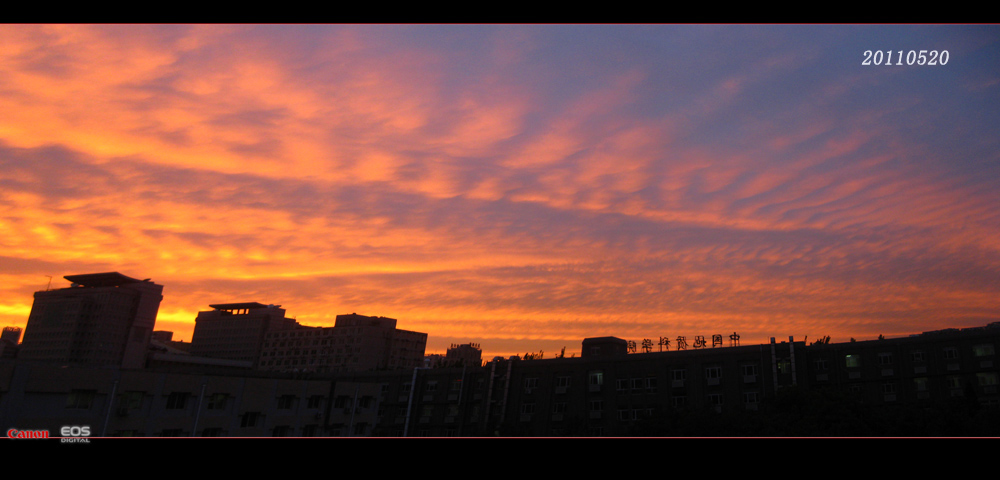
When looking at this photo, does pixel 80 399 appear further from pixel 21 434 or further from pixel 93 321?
pixel 93 321

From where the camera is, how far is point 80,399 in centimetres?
2048

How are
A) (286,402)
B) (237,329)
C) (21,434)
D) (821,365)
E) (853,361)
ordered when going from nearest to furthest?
1. (21,434)
2. (286,402)
3. (853,361)
4. (821,365)
5. (237,329)

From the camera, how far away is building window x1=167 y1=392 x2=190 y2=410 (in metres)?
22.8

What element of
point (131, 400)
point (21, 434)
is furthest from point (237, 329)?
point (21, 434)

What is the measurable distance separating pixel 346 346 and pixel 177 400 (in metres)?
66.7

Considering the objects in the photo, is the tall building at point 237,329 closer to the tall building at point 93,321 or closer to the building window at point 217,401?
the tall building at point 93,321

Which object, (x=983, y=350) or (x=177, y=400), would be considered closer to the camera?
(x=177, y=400)

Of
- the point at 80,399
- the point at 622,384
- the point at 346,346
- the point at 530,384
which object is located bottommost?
the point at 80,399
